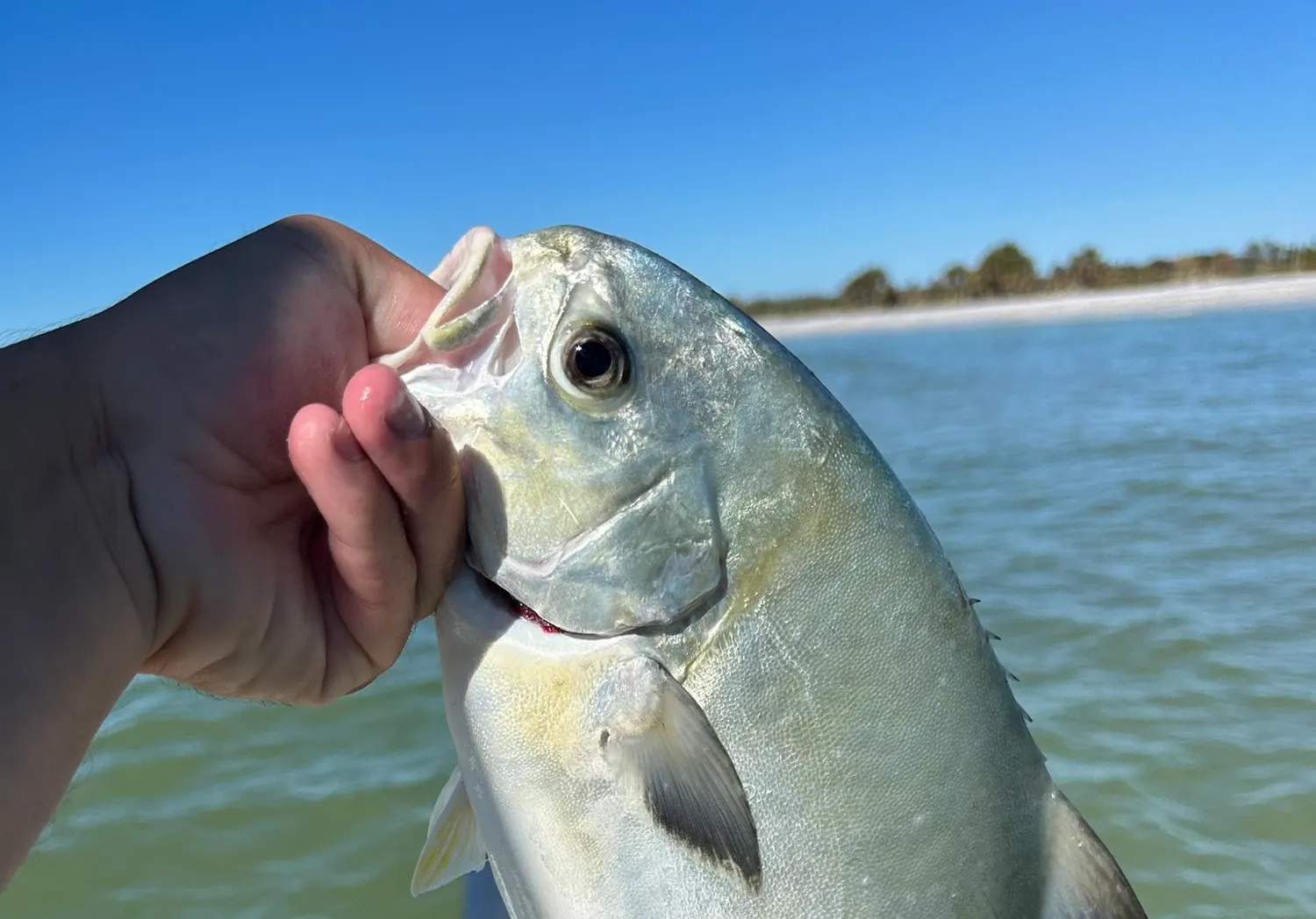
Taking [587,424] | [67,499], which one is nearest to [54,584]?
[67,499]

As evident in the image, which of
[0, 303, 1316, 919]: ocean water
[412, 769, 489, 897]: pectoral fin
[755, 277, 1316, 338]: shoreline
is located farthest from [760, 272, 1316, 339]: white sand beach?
[412, 769, 489, 897]: pectoral fin

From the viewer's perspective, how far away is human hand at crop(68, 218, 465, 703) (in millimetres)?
1342

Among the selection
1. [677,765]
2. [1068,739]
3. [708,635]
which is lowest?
[1068,739]

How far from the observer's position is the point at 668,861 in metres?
1.37

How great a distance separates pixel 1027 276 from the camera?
161 feet

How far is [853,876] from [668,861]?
0.28 meters

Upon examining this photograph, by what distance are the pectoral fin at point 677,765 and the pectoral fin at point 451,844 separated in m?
0.49

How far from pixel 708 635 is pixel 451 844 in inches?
29.6

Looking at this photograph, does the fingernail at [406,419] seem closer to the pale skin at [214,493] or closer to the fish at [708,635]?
the pale skin at [214,493]

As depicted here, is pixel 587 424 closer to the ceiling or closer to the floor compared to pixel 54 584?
closer to the ceiling

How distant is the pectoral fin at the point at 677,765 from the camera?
1306 mm

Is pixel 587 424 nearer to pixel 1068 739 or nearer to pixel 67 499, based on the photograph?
→ pixel 67 499

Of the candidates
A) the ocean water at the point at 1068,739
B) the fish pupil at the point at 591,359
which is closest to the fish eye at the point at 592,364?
the fish pupil at the point at 591,359

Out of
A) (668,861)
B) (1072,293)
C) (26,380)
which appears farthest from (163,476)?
(1072,293)
